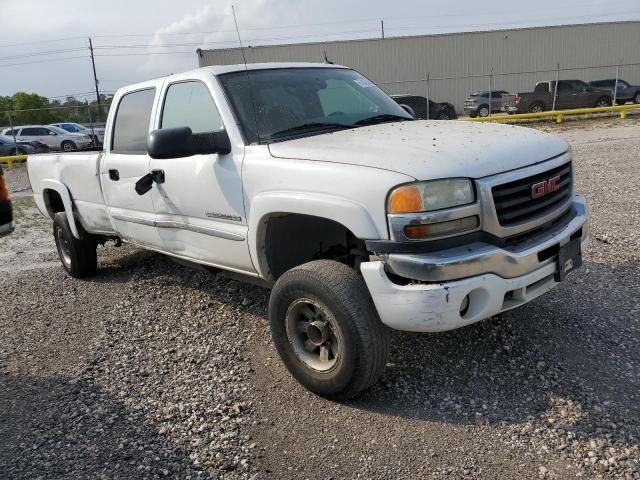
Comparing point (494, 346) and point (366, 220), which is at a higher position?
point (366, 220)

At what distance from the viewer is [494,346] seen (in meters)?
3.75

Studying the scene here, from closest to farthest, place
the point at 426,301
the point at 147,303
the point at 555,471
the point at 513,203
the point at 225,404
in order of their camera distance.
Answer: the point at 555,471 → the point at 426,301 → the point at 513,203 → the point at 225,404 → the point at 147,303

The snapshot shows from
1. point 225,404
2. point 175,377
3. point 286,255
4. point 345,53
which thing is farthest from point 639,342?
point 345,53

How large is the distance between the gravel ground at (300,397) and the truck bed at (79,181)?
877mm

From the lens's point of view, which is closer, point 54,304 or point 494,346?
point 494,346

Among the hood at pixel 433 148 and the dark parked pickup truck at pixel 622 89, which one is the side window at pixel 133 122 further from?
the dark parked pickup truck at pixel 622 89

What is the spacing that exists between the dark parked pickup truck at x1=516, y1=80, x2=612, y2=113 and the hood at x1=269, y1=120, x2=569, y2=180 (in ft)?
77.4

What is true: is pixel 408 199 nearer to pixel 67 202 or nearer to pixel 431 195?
pixel 431 195

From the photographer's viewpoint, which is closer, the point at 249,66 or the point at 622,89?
the point at 249,66

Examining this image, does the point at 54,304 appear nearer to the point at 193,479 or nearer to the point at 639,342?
the point at 193,479

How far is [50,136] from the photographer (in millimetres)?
24562

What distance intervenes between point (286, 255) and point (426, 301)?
1254mm

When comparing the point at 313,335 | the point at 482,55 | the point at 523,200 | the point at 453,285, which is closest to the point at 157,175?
the point at 313,335

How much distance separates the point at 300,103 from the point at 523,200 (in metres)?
1.73
